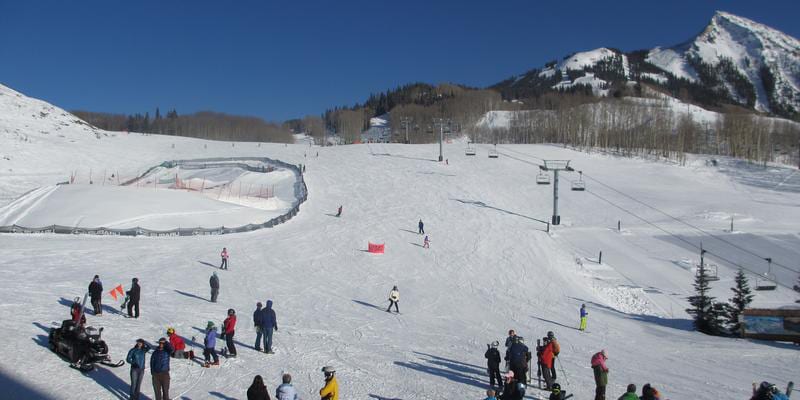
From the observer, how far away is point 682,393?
11156 mm

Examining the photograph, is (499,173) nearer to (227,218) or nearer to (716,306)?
(227,218)

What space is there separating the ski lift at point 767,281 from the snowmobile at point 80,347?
3173 cm

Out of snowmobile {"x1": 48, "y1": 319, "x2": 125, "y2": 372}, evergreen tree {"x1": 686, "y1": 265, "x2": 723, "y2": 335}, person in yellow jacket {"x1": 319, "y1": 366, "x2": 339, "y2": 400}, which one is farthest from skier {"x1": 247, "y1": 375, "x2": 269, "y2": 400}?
evergreen tree {"x1": 686, "y1": 265, "x2": 723, "y2": 335}

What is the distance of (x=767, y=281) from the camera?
3147 cm

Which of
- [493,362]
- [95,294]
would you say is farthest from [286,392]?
[95,294]

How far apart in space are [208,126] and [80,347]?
14978cm

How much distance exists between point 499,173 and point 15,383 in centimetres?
5629

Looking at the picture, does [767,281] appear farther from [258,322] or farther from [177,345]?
[177,345]

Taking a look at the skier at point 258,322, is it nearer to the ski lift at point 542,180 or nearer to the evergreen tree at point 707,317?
the evergreen tree at point 707,317

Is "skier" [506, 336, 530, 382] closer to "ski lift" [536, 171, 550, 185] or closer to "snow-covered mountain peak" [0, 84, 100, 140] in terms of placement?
"ski lift" [536, 171, 550, 185]

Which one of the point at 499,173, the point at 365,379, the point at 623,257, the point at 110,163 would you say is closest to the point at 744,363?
the point at 365,379

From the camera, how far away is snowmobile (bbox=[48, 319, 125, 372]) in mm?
10219

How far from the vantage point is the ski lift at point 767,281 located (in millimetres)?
29788

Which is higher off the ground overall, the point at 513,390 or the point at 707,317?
the point at 513,390
